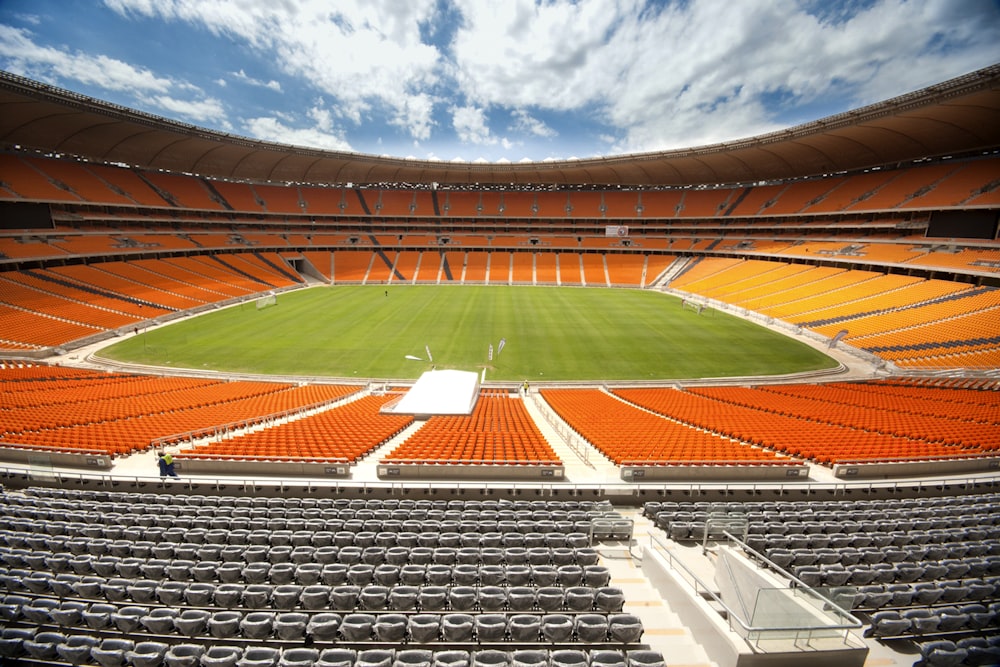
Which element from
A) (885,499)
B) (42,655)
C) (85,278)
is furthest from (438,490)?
(85,278)

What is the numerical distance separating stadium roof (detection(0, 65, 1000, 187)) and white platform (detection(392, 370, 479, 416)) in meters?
35.7

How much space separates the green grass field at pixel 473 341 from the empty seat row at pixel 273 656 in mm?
17756

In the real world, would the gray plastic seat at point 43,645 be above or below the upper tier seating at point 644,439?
below

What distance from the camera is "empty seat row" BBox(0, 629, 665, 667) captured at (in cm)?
428

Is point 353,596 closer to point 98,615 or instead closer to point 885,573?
point 98,615

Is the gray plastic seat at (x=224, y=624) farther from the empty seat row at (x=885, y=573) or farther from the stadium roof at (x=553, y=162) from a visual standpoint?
the stadium roof at (x=553, y=162)

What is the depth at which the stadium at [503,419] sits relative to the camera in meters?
5.13

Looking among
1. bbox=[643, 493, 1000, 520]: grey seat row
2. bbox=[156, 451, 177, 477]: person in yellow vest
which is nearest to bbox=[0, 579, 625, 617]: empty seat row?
bbox=[643, 493, 1000, 520]: grey seat row

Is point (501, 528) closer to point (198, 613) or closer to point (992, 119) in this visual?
point (198, 613)

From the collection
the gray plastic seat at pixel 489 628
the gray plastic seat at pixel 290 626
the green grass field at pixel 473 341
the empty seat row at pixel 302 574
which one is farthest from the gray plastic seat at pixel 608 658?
the green grass field at pixel 473 341

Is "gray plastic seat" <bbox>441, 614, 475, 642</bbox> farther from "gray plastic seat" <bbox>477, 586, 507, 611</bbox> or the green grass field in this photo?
the green grass field

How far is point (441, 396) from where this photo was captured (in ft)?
54.6

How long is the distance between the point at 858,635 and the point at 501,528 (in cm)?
478

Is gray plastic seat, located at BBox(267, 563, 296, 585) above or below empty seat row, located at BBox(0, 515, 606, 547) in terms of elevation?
below
